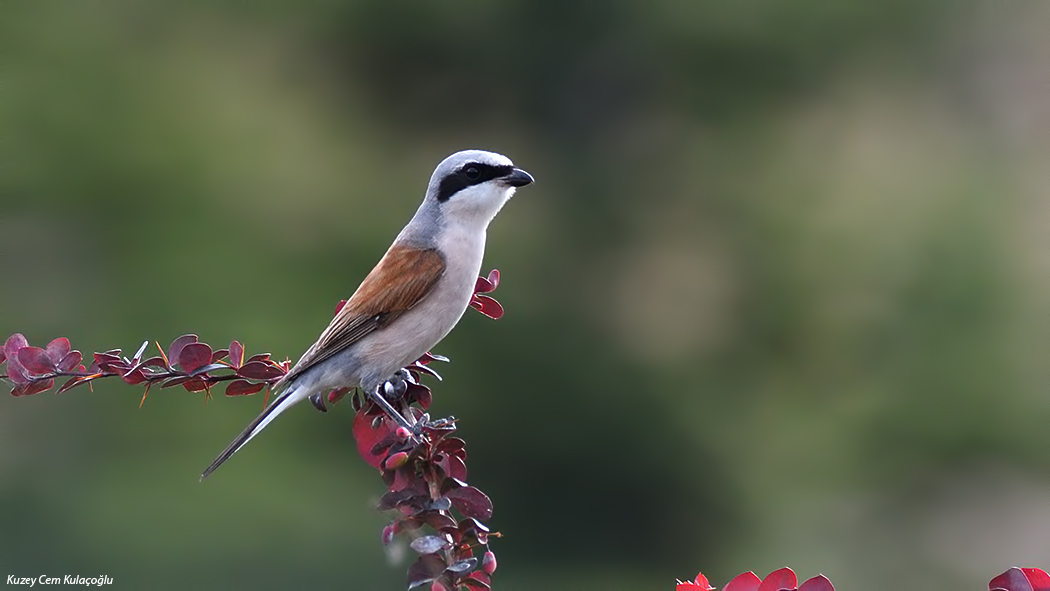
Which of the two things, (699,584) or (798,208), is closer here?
(699,584)

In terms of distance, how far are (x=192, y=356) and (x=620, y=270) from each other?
6832 millimetres

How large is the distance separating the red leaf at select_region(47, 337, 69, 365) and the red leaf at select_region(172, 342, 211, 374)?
23 centimetres

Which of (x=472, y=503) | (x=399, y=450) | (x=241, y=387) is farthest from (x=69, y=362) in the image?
(x=472, y=503)

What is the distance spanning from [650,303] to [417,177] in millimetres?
2073

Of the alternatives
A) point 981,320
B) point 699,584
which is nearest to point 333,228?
point 981,320

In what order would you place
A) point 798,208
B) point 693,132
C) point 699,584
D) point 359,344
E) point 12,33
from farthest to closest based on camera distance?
point 693,132 → point 798,208 → point 12,33 → point 359,344 → point 699,584

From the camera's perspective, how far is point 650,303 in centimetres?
860

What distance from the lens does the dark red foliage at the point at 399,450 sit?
1.74m

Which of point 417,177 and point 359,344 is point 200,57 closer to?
point 417,177

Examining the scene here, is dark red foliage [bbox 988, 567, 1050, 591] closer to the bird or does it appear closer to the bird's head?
the bird

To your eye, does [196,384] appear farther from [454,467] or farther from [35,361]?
[454,467]

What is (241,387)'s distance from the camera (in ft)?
6.86

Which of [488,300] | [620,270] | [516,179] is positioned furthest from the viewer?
[620,270]

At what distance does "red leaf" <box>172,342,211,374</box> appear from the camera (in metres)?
1.98
